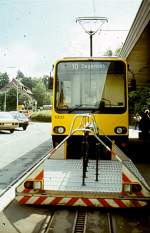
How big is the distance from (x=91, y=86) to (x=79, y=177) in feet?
12.9

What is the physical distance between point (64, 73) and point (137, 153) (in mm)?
5741

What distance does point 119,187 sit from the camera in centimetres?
735

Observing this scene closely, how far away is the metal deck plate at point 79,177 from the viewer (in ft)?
23.7

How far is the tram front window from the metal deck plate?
2.15 metres

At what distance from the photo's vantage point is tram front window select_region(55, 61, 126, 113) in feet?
37.1

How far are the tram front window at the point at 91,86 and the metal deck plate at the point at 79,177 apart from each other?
215 cm

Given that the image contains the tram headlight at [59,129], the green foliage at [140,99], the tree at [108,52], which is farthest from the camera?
the tree at [108,52]

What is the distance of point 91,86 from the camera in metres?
11.4

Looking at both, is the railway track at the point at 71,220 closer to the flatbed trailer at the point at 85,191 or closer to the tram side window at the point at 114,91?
the flatbed trailer at the point at 85,191

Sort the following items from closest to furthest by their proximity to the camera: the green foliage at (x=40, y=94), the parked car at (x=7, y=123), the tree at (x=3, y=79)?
the parked car at (x=7, y=123)
the green foliage at (x=40, y=94)
the tree at (x=3, y=79)

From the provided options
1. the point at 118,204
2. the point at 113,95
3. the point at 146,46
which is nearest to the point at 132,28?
the point at 146,46

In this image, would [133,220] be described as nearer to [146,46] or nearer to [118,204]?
[118,204]

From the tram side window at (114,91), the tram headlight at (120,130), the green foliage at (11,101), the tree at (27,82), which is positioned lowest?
the tram headlight at (120,130)

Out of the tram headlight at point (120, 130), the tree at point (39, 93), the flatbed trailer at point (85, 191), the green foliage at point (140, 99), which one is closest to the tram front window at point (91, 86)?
the tram headlight at point (120, 130)
